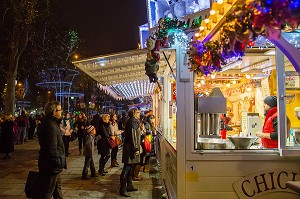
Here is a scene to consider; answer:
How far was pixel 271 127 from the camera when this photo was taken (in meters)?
4.79

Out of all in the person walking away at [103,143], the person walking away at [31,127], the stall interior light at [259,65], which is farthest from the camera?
the person walking away at [31,127]

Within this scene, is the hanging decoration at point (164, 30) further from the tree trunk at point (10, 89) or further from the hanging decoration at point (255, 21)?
the tree trunk at point (10, 89)

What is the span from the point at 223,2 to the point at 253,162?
2290 mm

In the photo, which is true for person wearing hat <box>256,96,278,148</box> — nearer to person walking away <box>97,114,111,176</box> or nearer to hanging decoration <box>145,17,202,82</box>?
hanging decoration <box>145,17,202,82</box>

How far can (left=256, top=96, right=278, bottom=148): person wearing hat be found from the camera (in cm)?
461

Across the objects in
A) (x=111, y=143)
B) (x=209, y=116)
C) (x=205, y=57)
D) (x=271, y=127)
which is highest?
(x=205, y=57)

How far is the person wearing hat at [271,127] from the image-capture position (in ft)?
15.1

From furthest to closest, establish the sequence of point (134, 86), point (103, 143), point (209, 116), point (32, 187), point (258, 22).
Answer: point (134, 86), point (103, 143), point (32, 187), point (209, 116), point (258, 22)

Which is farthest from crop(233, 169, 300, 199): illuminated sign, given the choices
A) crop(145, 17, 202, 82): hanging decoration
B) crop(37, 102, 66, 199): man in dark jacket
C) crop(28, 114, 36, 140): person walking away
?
crop(28, 114, 36, 140): person walking away

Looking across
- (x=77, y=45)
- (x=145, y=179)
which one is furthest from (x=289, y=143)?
(x=77, y=45)

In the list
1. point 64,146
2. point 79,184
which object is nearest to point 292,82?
point 64,146

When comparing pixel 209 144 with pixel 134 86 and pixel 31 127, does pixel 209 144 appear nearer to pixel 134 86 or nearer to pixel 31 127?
pixel 134 86

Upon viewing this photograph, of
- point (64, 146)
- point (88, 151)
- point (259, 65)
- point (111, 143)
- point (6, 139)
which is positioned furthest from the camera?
point (6, 139)

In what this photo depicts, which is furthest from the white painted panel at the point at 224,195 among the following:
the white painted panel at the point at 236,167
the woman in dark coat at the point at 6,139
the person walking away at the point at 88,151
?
the woman in dark coat at the point at 6,139
